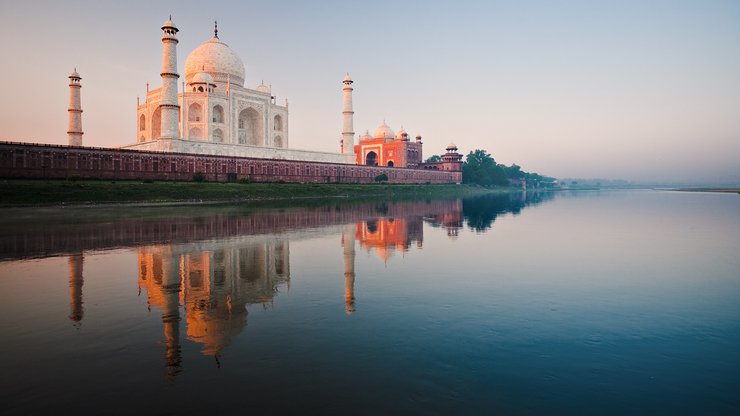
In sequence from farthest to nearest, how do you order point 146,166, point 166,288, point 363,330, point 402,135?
point 402,135 → point 146,166 → point 166,288 → point 363,330

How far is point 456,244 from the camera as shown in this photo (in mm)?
12977

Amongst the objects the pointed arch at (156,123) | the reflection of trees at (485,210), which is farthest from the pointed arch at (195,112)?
the reflection of trees at (485,210)

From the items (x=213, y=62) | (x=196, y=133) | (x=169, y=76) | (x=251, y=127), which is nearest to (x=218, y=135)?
(x=196, y=133)

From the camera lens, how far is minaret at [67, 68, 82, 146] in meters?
41.2

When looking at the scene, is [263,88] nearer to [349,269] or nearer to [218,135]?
[218,135]

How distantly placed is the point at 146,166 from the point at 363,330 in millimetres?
34628

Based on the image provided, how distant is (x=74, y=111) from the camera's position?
41.3 meters

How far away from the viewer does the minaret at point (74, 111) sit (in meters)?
41.2

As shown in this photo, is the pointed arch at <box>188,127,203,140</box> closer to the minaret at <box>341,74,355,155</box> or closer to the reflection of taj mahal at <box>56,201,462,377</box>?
the minaret at <box>341,74,355,155</box>

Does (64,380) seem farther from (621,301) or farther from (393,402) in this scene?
(621,301)

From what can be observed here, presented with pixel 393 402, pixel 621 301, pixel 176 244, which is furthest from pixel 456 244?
pixel 393 402

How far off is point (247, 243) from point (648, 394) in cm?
1008

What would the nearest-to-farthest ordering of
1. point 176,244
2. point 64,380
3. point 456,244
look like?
point 64,380 → point 176,244 → point 456,244

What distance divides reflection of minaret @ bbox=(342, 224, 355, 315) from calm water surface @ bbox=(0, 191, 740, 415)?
7 cm
